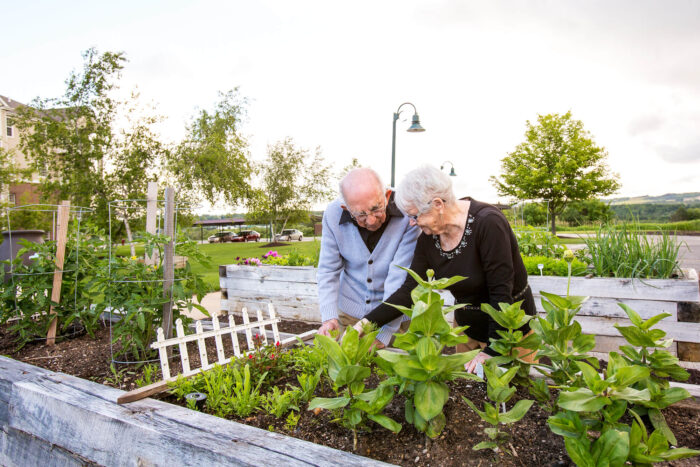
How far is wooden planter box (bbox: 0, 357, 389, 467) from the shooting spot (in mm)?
1320

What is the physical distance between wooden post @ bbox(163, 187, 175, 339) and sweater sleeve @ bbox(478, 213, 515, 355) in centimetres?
205

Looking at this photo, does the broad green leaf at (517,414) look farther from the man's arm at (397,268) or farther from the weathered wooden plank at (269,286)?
the weathered wooden plank at (269,286)

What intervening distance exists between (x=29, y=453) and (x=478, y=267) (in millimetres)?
2396

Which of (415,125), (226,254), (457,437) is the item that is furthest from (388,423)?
(226,254)

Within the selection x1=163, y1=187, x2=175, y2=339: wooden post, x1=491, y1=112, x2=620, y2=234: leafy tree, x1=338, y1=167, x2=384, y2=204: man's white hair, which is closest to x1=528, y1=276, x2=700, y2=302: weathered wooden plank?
x1=338, y1=167, x2=384, y2=204: man's white hair

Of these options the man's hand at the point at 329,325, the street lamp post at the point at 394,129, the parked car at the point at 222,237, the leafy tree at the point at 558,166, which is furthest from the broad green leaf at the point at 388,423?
the parked car at the point at 222,237

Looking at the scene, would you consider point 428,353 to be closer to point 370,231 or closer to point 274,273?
point 370,231

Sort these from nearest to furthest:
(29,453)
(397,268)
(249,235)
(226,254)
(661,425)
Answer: (661,425)
(29,453)
(397,268)
(226,254)
(249,235)

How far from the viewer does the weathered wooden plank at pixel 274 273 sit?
471 centimetres

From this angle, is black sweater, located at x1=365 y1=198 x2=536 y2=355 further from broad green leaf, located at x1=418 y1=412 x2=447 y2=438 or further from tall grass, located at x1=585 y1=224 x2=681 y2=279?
tall grass, located at x1=585 y1=224 x2=681 y2=279

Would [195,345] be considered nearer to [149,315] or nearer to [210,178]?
[149,315]

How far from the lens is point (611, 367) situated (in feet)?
3.76

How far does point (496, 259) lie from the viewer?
1843 mm

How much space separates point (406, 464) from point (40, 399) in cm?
178
